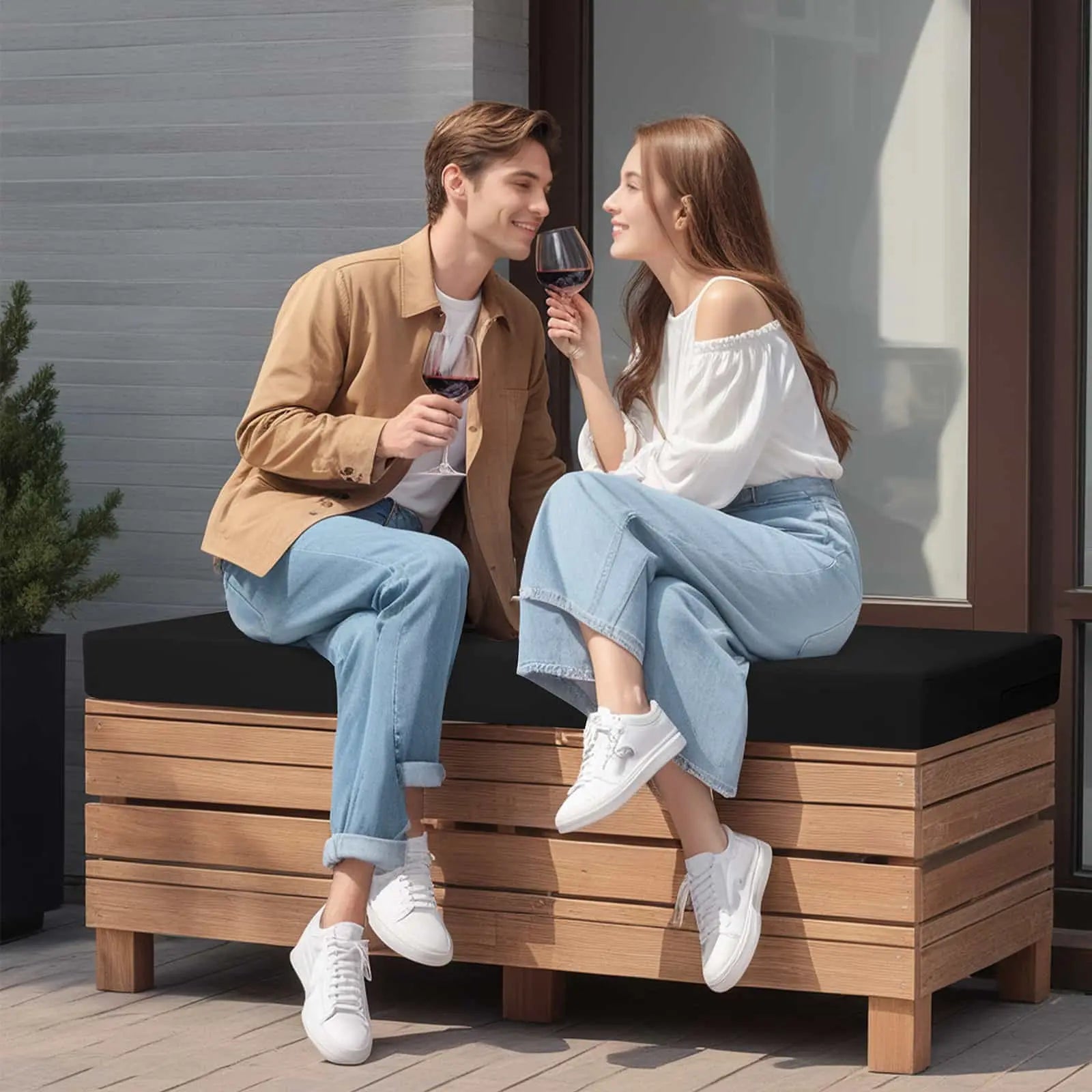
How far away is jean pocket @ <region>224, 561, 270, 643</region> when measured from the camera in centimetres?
384

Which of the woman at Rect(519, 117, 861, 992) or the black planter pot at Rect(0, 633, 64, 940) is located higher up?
the woman at Rect(519, 117, 861, 992)

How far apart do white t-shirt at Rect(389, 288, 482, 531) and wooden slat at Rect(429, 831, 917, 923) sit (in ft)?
2.08

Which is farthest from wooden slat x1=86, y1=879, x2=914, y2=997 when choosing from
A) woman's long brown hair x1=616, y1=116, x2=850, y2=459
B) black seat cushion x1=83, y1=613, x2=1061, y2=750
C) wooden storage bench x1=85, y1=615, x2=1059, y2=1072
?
woman's long brown hair x1=616, y1=116, x2=850, y2=459

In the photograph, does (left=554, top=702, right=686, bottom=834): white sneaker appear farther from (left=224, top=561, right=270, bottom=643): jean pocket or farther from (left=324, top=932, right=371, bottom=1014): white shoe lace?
(left=224, top=561, right=270, bottom=643): jean pocket

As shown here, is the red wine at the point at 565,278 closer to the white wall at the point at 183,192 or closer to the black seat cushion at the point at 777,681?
the black seat cushion at the point at 777,681

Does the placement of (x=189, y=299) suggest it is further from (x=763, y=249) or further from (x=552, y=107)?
(x=763, y=249)

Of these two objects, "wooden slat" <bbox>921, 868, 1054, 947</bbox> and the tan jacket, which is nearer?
"wooden slat" <bbox>921, 868, 1054, 947</bbox>

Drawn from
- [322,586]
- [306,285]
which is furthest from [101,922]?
[306,285]

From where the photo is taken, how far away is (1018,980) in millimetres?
3918

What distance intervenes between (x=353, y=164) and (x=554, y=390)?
651mm

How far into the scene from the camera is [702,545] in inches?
137

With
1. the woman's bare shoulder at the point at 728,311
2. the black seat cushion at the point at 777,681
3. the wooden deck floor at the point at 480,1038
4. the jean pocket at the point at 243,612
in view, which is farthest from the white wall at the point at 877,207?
the jean pocket at the point at 243,612

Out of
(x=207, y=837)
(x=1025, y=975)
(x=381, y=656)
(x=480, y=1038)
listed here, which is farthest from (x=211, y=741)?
(x=1025, y=975)

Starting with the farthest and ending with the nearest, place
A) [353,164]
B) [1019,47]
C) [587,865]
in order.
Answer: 1. [353,164]
2. [1019,47]
3. [587,865]
